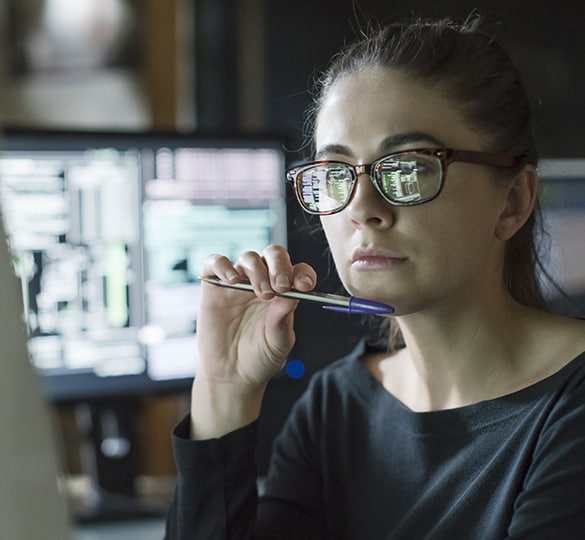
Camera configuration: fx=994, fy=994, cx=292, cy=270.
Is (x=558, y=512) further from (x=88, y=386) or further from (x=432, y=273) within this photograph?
(x=88, y=386)

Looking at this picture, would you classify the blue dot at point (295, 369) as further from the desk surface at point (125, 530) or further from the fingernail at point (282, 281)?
the desk surface at point (125, 530)

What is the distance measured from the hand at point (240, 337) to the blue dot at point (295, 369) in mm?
63

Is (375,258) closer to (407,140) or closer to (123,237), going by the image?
(407,140)

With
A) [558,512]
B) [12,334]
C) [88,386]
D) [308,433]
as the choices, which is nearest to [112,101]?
[88,386]

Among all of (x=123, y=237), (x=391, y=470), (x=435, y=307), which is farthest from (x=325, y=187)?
(x=123, y=237)

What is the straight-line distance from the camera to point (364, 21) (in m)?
0.68

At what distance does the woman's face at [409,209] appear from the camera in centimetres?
60

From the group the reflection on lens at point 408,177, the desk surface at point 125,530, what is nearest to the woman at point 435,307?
the reflection on lens at point 408,177

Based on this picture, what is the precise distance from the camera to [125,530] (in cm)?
124

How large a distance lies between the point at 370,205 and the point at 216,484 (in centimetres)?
27

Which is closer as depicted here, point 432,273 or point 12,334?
point 12,334

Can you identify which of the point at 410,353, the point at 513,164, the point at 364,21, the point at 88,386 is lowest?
the point at 88,386

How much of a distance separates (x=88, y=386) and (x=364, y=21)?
770mm

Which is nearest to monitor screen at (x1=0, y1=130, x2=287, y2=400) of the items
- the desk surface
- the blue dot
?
the desk surface
